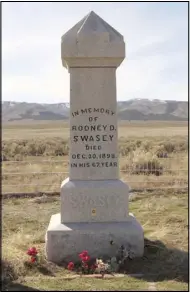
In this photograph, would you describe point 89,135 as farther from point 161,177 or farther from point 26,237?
point 161,177

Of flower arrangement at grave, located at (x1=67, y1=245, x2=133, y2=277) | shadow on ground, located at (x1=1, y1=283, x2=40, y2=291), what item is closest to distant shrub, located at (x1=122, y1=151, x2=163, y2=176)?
flower arrangement at grave, located at (x1=67, y1=245, x2=133, y2=277)

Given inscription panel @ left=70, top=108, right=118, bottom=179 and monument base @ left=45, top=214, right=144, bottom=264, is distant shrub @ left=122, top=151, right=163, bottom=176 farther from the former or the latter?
monument base @ left=45, top=214, right=144, bottom=264

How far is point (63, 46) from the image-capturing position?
21.9 ft

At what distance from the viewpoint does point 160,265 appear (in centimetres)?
617

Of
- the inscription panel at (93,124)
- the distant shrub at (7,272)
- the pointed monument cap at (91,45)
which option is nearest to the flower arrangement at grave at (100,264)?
the distant shrub at (7,272)

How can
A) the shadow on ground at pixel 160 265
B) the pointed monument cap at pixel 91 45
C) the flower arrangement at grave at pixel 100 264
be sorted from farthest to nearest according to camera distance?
the pointed monument cap at pixel 91 45, the flower arrangement at grave at pixel 100 264, the shadow on ground at pixel 160 265

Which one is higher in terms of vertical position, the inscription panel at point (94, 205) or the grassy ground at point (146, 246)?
the inscription panel at point (94, 205)

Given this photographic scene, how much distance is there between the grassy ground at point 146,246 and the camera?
551cm

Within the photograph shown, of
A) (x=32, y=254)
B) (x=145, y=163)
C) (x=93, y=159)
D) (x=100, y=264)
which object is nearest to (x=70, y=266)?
(x=100, y=264)

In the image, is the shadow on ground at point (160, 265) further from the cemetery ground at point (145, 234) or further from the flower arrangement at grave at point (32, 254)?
the flower arrangement at grave at point (32, 254)

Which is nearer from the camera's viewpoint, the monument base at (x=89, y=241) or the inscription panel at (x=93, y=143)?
the monument base at (x=89, y=241)

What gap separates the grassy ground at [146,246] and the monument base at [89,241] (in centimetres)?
19

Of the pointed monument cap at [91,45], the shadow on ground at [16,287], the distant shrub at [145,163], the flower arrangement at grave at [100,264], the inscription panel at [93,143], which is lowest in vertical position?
the shadow on ground at [16,287]

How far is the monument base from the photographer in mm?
6457
